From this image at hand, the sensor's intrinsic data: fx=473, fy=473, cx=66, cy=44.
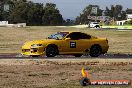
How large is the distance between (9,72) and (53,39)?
7.81 meters

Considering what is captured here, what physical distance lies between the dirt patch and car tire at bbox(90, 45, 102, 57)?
4.07 m

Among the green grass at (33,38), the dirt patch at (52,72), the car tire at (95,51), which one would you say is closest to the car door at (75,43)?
the car tire at (95,51)

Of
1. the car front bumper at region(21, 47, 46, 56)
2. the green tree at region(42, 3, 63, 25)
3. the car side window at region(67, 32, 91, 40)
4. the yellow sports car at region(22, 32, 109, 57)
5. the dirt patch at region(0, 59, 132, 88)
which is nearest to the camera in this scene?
the dirt patch at region(0, 59, 132, 88)

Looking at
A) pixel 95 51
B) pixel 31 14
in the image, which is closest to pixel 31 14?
pixel 31 14

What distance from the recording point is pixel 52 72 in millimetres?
15820

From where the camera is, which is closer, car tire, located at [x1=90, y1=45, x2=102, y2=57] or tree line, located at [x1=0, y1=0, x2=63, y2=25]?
car tire, located at [x1=90, y1=45, x2=102, y2=57]

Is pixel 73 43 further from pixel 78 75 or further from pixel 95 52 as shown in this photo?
pixel 78 75

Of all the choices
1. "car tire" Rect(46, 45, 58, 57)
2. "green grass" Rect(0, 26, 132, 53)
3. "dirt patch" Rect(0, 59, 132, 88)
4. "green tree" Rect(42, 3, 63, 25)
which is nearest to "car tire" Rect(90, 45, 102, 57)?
"car tire" Rect(46, 45, 58, 57)

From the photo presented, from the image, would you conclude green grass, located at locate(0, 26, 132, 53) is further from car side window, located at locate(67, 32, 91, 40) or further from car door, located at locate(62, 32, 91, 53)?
car door, located at locate(62, 32, 91, 53)

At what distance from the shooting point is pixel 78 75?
15094 mm

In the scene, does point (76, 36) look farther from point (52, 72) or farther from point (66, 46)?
point (52, 72)

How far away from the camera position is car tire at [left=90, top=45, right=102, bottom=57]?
2394cm

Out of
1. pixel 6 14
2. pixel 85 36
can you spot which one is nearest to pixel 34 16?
pixel 6 14

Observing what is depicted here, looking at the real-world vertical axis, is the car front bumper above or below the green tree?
above
